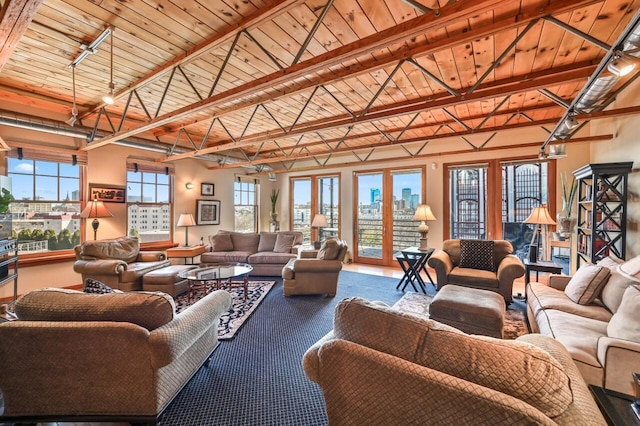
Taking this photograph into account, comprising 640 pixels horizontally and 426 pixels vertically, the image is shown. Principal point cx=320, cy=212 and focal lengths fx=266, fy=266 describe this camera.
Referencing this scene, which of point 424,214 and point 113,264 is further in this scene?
point 424,214

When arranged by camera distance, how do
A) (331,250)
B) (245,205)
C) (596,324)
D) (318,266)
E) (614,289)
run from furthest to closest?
(245,205), (331,250), (318,266), (614,289), (596,324)

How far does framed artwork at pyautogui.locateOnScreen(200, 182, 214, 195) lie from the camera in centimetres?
652

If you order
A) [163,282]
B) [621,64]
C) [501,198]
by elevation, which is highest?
[621,64]

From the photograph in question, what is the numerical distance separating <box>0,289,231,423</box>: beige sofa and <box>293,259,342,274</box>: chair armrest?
246 centimetres

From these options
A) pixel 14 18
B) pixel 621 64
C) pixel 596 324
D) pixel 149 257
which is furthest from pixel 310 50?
pixel 149 257

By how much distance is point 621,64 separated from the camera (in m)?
1.77

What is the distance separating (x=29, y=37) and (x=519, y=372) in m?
4.26

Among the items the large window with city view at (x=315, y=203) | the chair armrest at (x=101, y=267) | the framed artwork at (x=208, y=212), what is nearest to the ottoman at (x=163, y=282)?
the chair armrest at (x=101, y=267)

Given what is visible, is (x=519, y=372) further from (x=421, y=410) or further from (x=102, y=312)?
(x=102, y=312)

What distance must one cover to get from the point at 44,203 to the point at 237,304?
11.8ft

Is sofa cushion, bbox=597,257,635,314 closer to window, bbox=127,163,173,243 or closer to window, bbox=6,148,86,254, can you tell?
window, bbox=127,163,173,243

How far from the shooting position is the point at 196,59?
276 cm

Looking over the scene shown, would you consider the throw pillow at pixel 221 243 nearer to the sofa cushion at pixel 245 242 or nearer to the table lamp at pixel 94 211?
the sofa cushion at pixel 245 242

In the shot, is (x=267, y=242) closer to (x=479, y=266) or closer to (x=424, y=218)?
(x=424, y=218)
